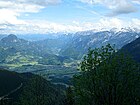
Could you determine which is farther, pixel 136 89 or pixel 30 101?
pixel 30 101

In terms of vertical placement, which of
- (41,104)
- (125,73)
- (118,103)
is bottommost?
(41,104)

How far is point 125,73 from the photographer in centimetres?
4694

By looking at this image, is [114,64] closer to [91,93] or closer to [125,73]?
[125,73]

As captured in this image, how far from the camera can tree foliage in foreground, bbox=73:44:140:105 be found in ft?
154

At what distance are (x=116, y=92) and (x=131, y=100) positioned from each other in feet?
10.1

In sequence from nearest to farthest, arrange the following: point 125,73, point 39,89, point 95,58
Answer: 1. point 125,73
2. point 95,58
3. point 39,89

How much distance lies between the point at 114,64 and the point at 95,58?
390 centimetres

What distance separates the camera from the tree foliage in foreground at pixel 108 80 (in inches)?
1853

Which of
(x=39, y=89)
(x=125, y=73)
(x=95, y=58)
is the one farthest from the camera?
(x=39, y=89)

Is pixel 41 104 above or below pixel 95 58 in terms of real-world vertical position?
below

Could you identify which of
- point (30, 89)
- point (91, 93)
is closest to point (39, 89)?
point (30, 89)

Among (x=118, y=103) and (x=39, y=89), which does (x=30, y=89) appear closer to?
(x=39, y=89)

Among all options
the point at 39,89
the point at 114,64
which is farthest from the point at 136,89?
the point at 39,89

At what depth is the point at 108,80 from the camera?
4684 centimetres
